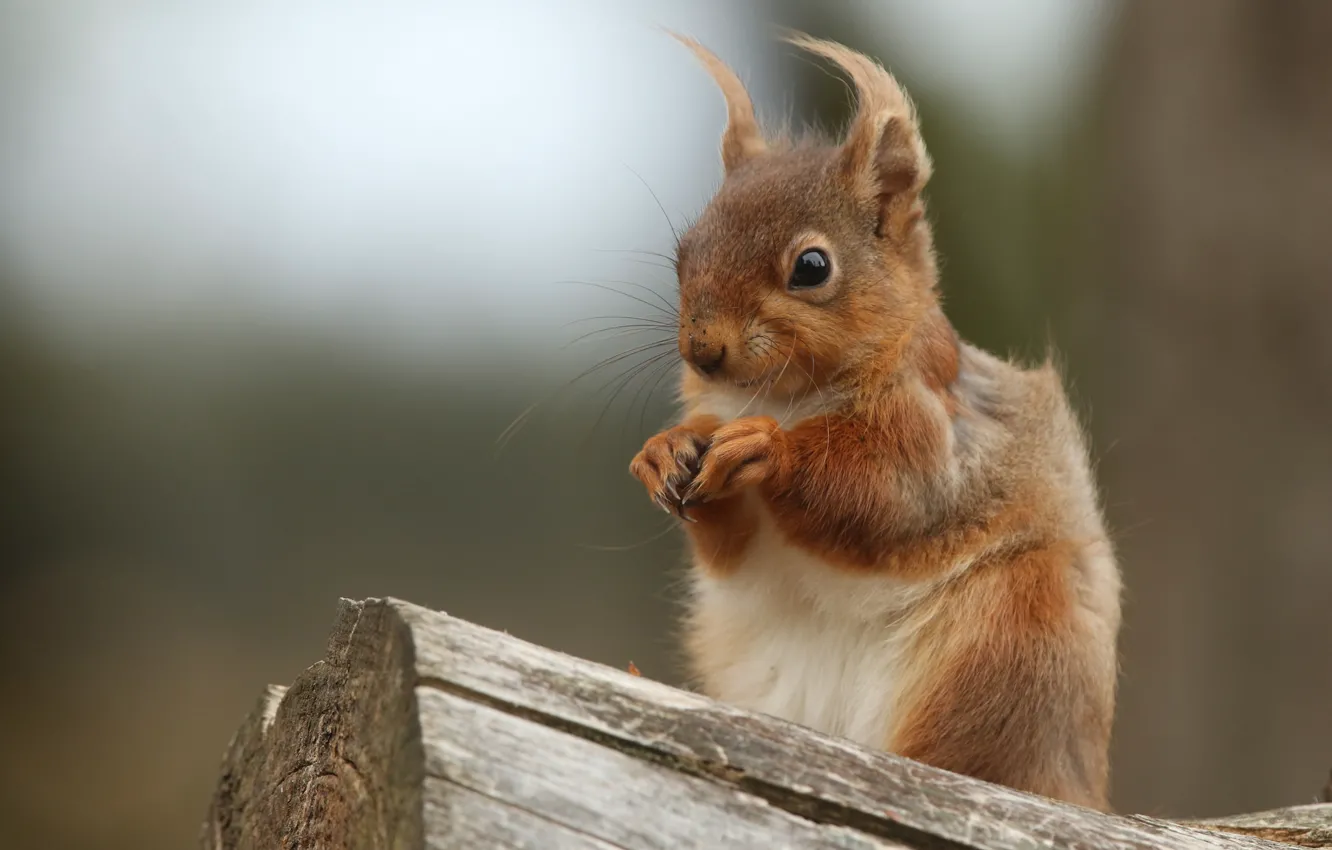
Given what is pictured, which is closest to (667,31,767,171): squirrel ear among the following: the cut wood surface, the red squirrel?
the red squirrel

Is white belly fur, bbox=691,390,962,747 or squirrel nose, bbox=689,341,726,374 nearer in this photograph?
squirrel nose, bbox=689,341,726,374

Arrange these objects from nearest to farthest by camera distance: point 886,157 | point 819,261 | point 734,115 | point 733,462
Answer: point 733,462, point 819,261, point 886,157, point 734,115

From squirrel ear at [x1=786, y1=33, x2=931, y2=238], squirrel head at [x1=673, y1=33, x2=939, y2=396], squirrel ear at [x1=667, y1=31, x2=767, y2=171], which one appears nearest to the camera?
squirrel head at [x1=673, y1=33, x2=939, y2=396]

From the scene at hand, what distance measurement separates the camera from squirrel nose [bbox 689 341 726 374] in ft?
4.90

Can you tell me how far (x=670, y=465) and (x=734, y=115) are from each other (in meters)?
0.67

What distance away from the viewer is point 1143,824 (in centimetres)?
117

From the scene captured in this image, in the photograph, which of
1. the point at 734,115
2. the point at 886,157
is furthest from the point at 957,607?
the point at 734,115

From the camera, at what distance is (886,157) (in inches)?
65.3

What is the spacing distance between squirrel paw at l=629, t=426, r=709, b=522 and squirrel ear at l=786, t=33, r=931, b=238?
407mm

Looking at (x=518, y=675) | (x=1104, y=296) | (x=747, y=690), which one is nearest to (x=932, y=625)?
(x=747, y=690)

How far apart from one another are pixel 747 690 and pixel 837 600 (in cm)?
23

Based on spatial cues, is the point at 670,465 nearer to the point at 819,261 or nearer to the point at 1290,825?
the point at 819,261

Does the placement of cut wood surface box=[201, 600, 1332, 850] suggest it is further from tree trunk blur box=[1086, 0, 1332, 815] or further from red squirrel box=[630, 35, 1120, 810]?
tree trunk blur box=[1086, 0, 1332, 815]

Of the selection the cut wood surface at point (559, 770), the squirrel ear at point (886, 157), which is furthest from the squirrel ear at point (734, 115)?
the cut wood surface at point (559, 770)
